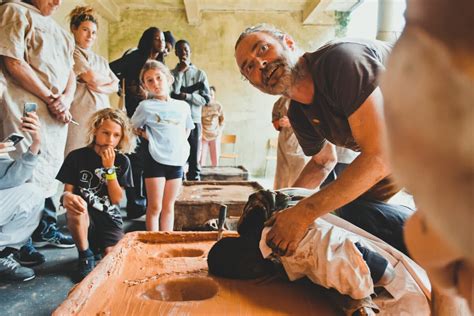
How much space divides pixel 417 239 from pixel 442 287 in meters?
0.04

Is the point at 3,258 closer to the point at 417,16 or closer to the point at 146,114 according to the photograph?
the point at 146,114

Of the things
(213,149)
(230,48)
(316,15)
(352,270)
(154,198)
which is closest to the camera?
(352,270)

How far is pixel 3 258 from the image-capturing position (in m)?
1.86

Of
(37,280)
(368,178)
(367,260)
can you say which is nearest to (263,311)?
(367,260)

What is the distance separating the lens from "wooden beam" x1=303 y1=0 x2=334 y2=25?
620cm

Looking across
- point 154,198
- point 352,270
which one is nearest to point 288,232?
point 352,270

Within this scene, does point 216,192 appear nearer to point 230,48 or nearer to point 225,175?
point 225,175

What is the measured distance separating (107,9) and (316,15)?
3.51 metres

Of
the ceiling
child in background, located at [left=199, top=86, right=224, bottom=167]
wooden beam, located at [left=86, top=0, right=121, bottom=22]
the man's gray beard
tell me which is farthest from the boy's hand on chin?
the ceiling

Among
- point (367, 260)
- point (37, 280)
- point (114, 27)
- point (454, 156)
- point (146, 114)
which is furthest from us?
point (114, 27)

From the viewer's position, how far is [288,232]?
1.01m

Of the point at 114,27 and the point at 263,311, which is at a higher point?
the point at 114,27

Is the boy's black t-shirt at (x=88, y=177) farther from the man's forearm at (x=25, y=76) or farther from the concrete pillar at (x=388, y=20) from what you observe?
the concrete pillar at (x=388, y=20)

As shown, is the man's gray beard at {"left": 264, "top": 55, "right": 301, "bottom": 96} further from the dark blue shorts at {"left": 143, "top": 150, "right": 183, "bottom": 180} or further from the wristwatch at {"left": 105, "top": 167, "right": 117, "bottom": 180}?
the dark blue shorts at {"left": 143, "top": 150, "right": 183, "bottom": 180}
